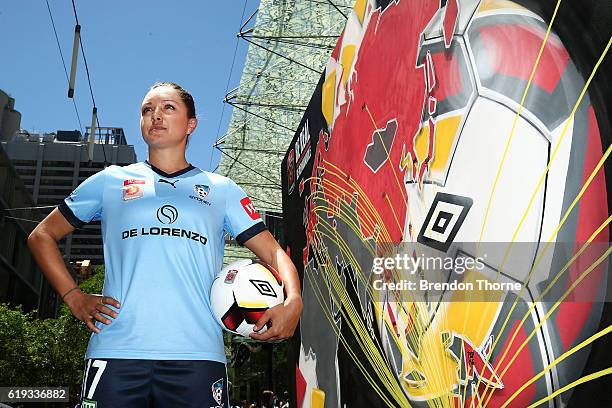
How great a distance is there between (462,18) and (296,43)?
12459mm

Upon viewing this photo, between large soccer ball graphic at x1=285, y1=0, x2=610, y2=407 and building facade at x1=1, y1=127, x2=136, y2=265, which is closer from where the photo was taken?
large soccer ball graphic at x1=285, y1=0, x2=610, y2=407

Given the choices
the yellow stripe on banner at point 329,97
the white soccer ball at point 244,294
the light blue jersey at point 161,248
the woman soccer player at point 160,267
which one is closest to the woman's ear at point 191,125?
the woman soccer player at point 160,267

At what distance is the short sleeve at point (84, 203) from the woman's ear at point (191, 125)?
Answer: 1.27ft

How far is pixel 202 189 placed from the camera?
2.47 meters

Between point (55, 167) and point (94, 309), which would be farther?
point (55, 167)

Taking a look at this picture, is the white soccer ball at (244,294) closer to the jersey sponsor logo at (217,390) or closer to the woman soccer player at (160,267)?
the woman soccer player at (160,267)

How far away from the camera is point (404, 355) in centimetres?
396

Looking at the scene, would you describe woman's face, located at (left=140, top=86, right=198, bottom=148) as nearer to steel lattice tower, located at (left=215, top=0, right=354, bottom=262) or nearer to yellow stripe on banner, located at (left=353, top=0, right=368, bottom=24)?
yellow stripe on banner, located at (left=353, top=0, right=368, bottom=24)

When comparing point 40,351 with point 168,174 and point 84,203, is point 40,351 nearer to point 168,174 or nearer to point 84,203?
point 84,203

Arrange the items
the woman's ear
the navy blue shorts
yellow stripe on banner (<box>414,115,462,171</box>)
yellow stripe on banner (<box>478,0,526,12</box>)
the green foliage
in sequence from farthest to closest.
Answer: the green foliage, yellow stripe on banner (<box>414,115,462,171</box>), yellow stripe on banner (<box>478,0,526,12</box>), the woman's ear, the navy blue shorts

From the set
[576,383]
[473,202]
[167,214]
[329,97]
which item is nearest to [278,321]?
[167,214]

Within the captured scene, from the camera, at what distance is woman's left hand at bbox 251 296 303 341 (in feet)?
6.99

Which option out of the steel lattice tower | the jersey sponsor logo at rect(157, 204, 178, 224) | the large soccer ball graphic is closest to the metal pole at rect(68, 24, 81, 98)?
the large soccer ball graphic

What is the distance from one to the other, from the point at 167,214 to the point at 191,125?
43 cm
